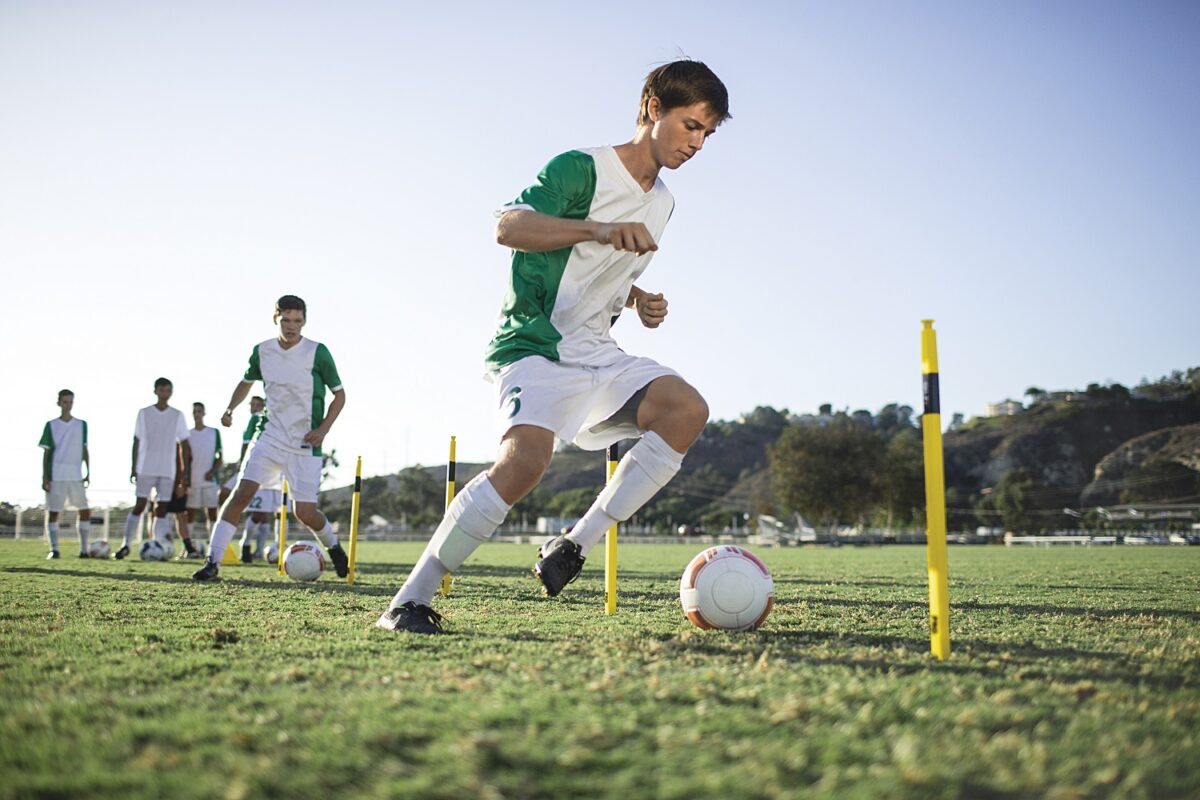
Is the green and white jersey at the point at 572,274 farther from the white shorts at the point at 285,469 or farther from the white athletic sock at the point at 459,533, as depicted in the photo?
the white shorts at the point at 285,469

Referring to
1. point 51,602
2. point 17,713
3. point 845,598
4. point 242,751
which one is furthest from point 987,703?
point 51,602

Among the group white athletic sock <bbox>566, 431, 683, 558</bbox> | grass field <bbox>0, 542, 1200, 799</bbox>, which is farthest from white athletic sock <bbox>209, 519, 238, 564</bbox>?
white athletic sock <bbox>566, 431, 683, 558</bbox>

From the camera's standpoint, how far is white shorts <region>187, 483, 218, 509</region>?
16312mm

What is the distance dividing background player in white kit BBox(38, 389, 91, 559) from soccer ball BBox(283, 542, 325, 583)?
7633 mm

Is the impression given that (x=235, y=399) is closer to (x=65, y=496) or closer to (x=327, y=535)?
(x=327, y=535)

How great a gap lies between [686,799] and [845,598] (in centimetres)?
558

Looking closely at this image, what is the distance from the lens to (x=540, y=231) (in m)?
4.00

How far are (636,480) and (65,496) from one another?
13924 mm

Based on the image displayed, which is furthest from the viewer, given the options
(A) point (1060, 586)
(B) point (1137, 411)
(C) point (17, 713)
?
(B) point (1137, 411)

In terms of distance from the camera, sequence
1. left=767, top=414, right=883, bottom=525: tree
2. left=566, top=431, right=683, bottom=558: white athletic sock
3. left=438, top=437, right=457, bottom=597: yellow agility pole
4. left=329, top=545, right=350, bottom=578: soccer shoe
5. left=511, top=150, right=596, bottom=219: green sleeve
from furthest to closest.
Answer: left=767, top=414, right=883, bottom=525: tree < left=329, top=545, right=350, bottom=578: soccer shoe < left=438, top=437, right=457, bottom=597: yellow agility pole < left=566, top=431, right=683, bottom=558: white athletic sock < left=511, top=150, right=596, bottom=219: green sleeve

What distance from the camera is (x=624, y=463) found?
14.4ft

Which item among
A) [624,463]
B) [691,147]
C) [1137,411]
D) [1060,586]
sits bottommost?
[1060,586]

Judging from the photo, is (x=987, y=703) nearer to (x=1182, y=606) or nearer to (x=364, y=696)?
(x=364, y=696)

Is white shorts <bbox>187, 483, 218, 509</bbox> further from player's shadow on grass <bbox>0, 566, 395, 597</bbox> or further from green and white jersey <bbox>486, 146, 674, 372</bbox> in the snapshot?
green and white jersey <bbox>486, 146, 674, 372</bbox>
